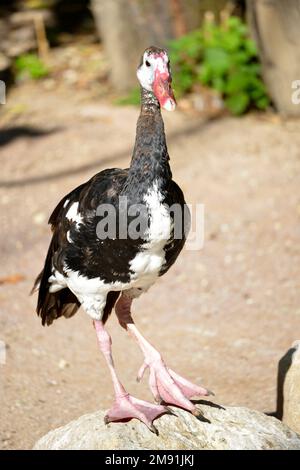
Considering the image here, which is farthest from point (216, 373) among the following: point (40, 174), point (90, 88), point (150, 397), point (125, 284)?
point (90, 88)

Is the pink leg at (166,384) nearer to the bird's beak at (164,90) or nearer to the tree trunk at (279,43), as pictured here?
the bird's beak at (164,90)

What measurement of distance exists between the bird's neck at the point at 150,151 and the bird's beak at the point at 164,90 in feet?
0.30

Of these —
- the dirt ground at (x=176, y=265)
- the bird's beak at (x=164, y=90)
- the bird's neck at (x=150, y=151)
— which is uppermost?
the bird's beak at (x=164, y=90)

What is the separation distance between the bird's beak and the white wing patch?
70 centimetres

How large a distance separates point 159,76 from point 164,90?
0.08 meters

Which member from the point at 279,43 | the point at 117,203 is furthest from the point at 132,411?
the point at 279,43

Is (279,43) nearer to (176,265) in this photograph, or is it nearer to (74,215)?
(176,265)

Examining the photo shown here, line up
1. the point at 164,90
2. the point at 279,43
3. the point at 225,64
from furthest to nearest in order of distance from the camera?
the point at 225,64 < the point at 279,43 < the point at 164,90

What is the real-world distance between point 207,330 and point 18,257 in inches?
72.5

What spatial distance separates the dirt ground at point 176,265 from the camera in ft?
17.4

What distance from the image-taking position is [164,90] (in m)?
3.84

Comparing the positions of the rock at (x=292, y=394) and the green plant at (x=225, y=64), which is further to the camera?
the green plant at (x=225, y=64)

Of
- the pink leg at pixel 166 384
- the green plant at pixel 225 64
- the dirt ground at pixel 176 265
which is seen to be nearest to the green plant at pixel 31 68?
the dirt ground at pixel 176 265

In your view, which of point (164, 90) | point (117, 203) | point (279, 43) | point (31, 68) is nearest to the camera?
point (164, 90)
